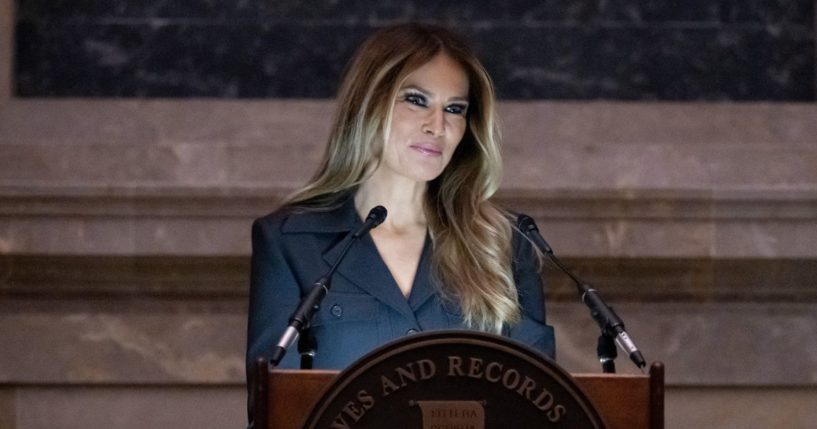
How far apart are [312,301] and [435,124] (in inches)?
25.1

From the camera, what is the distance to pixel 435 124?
3203 mm

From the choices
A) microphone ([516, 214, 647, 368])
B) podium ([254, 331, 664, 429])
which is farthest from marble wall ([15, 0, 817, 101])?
podium ([254, 331, 664, 429])

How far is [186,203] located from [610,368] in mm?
2200

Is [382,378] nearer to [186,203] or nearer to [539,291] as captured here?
[539,291]

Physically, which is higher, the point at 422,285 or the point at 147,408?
the point at 422,285

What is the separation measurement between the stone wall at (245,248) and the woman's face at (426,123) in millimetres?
1419

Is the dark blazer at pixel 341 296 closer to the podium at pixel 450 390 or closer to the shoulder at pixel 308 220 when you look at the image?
the shoulder at pixel 308 220

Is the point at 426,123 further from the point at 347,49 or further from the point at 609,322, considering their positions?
the point at 347,49

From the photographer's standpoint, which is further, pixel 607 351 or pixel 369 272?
pixel 369 272

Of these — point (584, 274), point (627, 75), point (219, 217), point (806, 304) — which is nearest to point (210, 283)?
point (219, 217)

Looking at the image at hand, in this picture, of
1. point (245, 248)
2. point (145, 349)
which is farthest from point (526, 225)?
point (145, 349)

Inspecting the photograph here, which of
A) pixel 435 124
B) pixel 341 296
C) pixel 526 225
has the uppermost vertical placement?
pixel 435 124

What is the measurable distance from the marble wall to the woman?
162 cm

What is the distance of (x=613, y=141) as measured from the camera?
4.82 m
